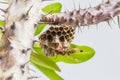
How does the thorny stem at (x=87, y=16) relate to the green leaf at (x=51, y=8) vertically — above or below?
below

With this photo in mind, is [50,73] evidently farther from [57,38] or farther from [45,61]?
[57,38]

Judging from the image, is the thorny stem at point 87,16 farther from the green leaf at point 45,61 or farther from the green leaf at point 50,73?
the green leaf at point 50,73

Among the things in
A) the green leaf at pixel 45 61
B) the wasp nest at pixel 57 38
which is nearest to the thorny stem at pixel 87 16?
the wasp nest at pixel 57 38

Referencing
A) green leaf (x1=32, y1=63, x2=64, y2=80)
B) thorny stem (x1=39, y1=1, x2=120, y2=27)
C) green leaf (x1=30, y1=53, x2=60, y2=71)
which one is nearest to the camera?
thorny stem (x1=39, y1=1, x2=120, y2=27)

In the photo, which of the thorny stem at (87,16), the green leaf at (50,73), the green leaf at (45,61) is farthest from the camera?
the green leaf at (50,73)

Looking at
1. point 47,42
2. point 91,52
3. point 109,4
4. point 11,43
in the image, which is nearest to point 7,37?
point 11,43

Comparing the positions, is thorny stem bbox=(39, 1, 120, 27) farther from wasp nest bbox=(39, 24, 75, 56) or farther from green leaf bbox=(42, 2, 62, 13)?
green leaf bbox=(42, 2, 62, 13)

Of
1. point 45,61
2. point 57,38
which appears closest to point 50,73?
point 45,61

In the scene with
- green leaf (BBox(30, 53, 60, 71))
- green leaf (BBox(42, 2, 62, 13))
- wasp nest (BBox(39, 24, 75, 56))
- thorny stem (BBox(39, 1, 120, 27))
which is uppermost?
green leaf (BBox(42, 2, 62, 13))

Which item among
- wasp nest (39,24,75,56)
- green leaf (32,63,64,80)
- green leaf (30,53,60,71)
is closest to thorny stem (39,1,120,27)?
wasp nest (39,24,75,56)

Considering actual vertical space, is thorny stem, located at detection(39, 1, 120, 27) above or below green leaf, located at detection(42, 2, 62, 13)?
below
